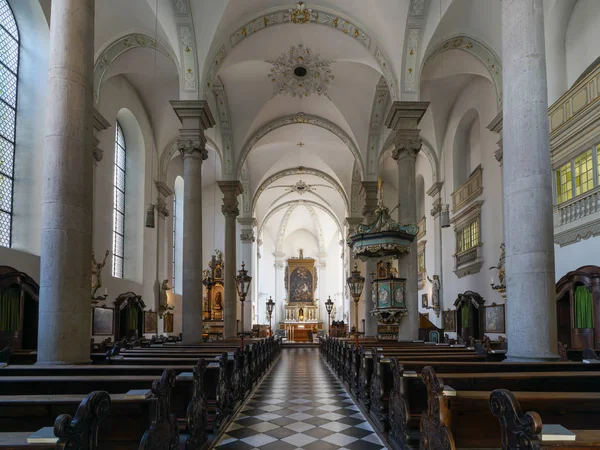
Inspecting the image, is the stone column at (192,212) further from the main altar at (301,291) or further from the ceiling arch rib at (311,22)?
the main altar at (301,291)

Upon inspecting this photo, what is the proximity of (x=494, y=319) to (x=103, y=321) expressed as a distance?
34.5ft

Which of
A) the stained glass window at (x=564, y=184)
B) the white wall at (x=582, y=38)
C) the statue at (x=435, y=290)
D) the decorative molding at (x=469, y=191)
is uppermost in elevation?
the white wall at (x=582, y=38)

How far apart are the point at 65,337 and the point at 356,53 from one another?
1144cm

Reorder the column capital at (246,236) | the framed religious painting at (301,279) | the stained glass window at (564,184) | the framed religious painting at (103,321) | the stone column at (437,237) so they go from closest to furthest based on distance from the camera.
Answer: the stained glass window at (564,184) < the framed religious painting at (103,321) < the stone column at (437,237) < the column capital at (246,236) < the framed religious painting at (301,279)

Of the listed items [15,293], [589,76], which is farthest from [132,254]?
[589,76]

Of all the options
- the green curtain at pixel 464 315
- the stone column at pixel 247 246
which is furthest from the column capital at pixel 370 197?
the stone column at pixel 247 246

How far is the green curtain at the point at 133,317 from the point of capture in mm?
15614

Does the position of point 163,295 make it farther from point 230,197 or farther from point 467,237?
point 467,237

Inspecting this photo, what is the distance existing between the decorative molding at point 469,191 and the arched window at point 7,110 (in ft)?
40.2

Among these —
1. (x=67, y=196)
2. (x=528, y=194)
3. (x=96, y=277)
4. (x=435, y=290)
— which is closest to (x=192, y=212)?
(x=96, y=277)

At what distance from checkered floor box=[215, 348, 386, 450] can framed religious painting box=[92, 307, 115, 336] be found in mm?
5268

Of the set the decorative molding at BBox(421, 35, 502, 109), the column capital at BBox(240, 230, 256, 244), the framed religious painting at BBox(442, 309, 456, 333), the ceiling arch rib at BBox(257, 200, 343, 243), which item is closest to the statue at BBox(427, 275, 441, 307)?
the framed religious painting at BBox(442, 309, 456, 333)

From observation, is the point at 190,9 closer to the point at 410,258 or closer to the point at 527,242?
the point at 410,258

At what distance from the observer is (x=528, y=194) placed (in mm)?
5680
